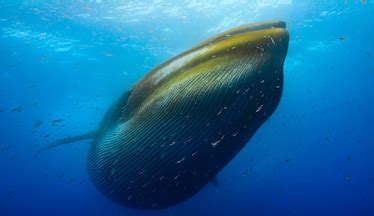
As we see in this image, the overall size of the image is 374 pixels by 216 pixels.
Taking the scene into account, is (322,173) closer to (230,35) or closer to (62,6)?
(62,6)

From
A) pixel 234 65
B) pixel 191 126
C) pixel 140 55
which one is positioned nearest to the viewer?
pixel 234 65

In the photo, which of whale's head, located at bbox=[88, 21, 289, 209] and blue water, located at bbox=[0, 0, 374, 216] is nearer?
whale's head, located at bbox=[88, 21, 289, 209]

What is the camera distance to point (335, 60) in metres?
35.3

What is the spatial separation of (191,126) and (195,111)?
0.48 ft

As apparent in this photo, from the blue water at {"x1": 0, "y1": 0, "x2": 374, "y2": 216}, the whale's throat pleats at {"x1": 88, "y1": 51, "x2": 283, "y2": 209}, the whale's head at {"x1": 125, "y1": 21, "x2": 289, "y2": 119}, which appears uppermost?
the whale's head at {"x1": 125, "y1": 21, "x2": 289, "y2": 119}

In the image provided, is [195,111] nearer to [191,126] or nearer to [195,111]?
[195,111]

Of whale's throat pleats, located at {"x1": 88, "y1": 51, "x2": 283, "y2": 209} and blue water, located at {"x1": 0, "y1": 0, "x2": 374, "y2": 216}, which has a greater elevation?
whale's throat pleats, located at {"x1": 88, "y1": 51, "x2": 283, "y2": 209}

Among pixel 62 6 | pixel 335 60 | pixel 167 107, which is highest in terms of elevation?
pixel 167 107

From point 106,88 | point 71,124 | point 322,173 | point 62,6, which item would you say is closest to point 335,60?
point 106,88

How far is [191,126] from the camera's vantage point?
2561 mm

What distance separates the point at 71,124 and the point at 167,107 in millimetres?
48339

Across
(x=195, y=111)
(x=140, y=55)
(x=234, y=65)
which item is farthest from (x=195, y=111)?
(x=140, y=55)

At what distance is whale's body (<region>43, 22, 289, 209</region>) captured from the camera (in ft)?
7.93

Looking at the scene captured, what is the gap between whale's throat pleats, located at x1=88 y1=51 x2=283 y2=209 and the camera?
2.42m
